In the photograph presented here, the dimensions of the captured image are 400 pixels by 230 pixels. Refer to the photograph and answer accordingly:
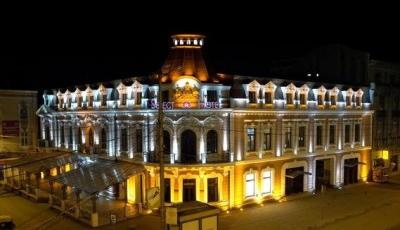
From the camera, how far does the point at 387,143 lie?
163 ft

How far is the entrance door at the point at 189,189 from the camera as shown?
1264 inches

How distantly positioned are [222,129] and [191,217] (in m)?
10.8

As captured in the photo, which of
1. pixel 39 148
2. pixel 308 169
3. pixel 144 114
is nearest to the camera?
pixel 144 114

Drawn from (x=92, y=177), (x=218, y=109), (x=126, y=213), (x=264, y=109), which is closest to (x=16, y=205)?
(x=92, y=177)

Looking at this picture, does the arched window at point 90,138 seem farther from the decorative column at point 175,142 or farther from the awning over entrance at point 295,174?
the awning over entrance at point 295,174

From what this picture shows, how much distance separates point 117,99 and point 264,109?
543 inches

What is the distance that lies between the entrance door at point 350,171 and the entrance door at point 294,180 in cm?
738

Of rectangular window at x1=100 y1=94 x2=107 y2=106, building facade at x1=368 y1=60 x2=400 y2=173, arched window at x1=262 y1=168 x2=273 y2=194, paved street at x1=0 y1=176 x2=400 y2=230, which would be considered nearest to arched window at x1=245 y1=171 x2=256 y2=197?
arched window at x1=262 y1=168 x2=273 y2=194

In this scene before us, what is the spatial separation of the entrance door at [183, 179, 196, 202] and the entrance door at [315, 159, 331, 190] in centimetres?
1613

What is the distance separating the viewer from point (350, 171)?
44.7m

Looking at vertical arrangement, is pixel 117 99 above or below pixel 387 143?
above

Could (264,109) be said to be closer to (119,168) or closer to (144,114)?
(144,114)

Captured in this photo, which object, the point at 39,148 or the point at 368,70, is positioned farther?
the point at 39,148

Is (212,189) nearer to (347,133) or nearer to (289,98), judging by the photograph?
(289,98)
